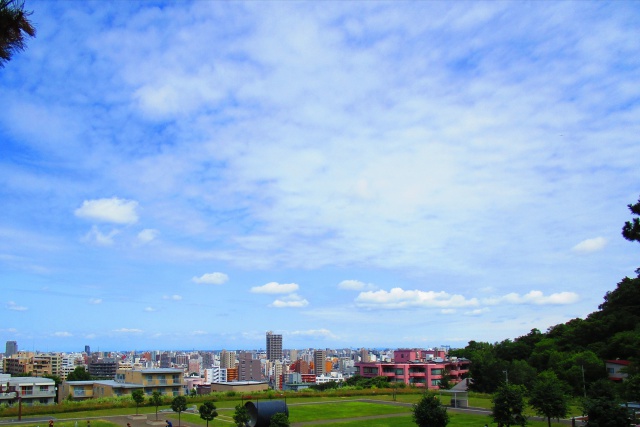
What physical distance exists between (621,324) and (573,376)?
18674mm

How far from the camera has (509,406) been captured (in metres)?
31.1

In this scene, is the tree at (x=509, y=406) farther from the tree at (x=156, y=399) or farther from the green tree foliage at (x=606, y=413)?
the tree at (x=156, y=399)

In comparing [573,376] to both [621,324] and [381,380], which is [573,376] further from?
Result: [381,380]

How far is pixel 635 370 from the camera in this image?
3712 cm

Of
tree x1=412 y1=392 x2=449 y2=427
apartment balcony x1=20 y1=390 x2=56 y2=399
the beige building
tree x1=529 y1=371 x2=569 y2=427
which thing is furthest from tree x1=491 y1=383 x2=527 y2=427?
apartment balcony x1=20 y1=390 x2=56 y2=399

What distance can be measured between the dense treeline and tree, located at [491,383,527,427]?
85.2ft

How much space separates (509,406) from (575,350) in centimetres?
5065

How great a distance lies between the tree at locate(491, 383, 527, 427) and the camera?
31.0 metres

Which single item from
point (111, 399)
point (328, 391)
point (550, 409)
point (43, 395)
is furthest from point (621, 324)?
point (43, 395)

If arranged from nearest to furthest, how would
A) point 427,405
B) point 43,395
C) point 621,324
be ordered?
point 427,405 < point 43,395 < point 621,324

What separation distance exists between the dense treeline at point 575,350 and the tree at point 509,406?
85.2 feet

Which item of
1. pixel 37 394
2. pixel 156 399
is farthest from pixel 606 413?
→ pixel 37 394

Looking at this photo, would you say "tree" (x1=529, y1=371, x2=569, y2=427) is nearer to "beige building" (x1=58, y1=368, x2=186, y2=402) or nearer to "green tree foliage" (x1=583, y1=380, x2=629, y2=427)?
"green tree foliage" (x1=583, y1=380, x2=629, y2=427)

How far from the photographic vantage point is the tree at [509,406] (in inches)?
1219
